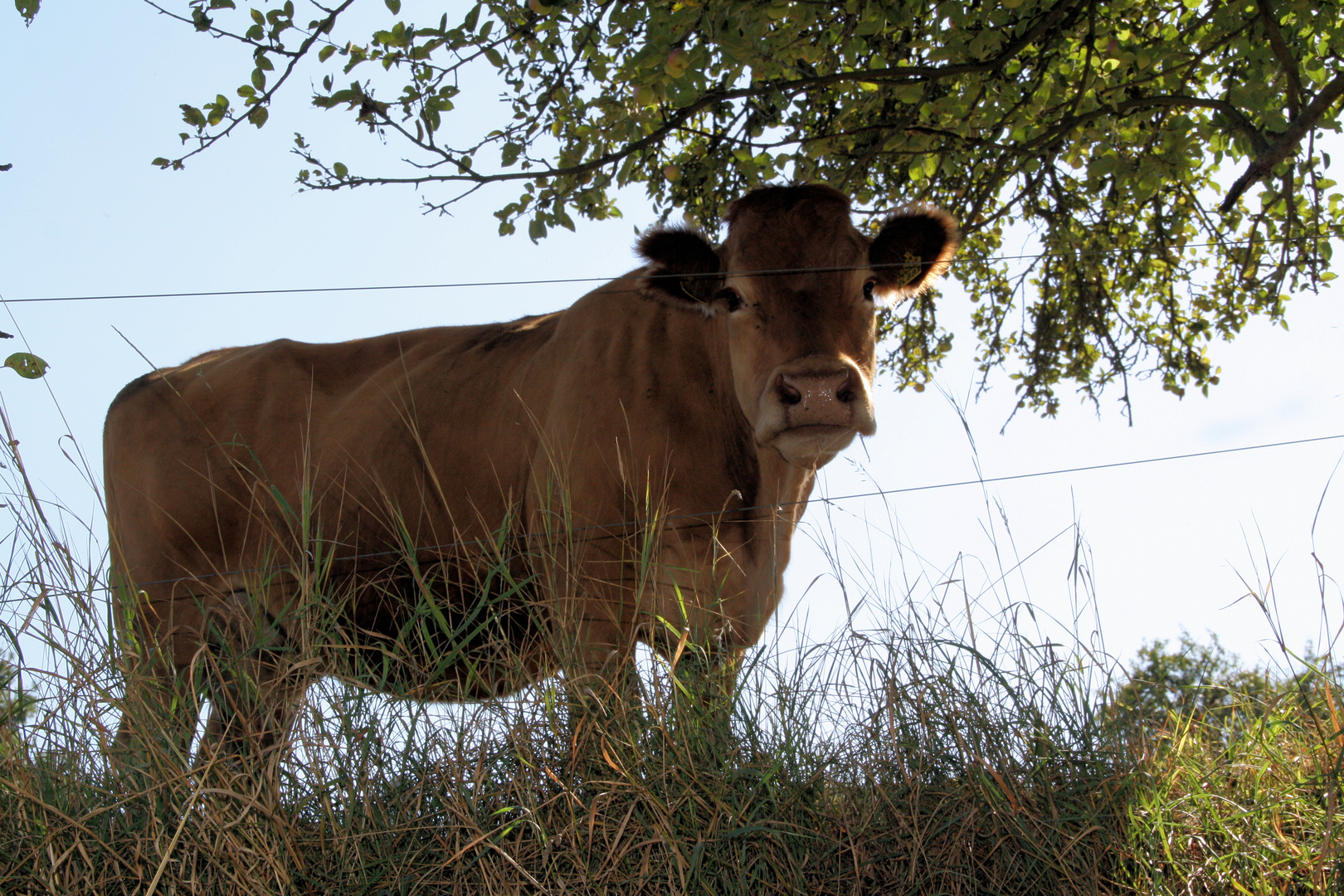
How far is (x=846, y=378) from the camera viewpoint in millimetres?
3734

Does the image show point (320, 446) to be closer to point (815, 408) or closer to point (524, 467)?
point (524, 467)

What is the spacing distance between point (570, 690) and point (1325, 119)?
449 cm

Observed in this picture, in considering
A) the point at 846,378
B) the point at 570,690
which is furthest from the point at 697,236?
the point at 570,690

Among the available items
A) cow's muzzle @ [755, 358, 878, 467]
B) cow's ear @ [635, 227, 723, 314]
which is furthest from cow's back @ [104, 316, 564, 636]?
cow's muzzle @ [755, 358, 878, 467]

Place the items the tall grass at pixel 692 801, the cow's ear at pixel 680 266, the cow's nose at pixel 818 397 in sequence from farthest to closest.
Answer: the cow's ear at pixel 680 266 < the cow's nose at pixel 818 397 < the tall grass at pixel 692 801

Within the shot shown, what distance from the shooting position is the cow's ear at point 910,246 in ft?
15.4

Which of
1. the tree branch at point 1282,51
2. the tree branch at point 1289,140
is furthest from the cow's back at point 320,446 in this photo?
the tree branch at point 1282,51

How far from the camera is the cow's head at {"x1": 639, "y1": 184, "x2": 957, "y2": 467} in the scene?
373 centimetres

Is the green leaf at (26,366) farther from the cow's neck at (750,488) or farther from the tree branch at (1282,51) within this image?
the tree branch at (1282,51)

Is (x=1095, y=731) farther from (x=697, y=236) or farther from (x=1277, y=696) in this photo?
(x=697, y=236)

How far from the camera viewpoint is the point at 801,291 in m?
4.14

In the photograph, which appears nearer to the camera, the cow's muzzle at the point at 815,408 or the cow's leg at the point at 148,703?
the cow's leg at the point at 148,703

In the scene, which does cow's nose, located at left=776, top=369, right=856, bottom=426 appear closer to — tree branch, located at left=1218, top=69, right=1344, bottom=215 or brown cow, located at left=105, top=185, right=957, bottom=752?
brown cow, located at left=105, top=185, right=957, bottom=752

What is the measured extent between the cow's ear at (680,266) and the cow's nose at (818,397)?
2.67ft
